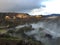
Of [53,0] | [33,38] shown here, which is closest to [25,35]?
[33,38]

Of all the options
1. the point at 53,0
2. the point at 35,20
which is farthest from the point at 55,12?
the point at 35,20

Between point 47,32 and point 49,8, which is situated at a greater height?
point 49,8

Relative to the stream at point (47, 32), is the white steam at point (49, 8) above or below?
above

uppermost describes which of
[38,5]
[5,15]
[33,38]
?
[38,5]

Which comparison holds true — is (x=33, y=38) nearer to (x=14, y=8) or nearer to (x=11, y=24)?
(x=11, y=24)

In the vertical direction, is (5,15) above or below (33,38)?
above

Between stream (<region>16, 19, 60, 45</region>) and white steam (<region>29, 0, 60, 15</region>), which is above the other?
white steam (<region>29, 0, 60, 15</region>)
